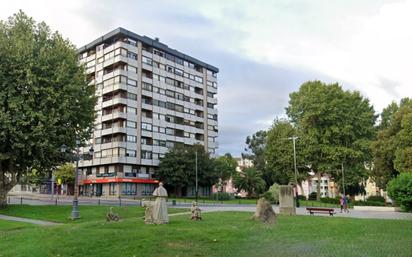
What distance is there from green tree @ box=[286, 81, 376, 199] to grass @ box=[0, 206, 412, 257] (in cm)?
4869

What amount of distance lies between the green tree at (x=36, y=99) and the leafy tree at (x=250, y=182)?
46.4 metres

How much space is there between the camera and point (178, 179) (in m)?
71.8

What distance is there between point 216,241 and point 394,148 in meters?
45.8

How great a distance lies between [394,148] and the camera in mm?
53188

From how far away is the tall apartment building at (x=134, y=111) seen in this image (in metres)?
76.2

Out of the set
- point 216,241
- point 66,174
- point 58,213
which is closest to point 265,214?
point 216,241

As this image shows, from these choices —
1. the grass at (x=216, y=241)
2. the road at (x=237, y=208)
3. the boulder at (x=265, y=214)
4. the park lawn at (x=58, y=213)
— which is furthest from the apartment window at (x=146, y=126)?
the grass at (x=216, y=241)

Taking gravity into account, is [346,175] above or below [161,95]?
below

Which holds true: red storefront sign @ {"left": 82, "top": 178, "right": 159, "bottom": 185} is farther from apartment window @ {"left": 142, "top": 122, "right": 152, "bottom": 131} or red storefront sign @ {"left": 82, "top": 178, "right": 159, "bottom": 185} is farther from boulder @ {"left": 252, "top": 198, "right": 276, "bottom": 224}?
boulder @ {"left": 252, "top": 198, "right": 276, "bottom": 224}

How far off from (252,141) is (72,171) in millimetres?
41983

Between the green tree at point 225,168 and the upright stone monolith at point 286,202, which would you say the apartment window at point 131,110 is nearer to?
the green tree at point 225,168

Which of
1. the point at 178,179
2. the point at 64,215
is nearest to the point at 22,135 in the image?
the point at 64,215

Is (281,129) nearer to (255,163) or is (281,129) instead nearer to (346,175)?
(346,175)

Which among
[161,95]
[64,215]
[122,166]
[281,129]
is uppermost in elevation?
[161,95]
